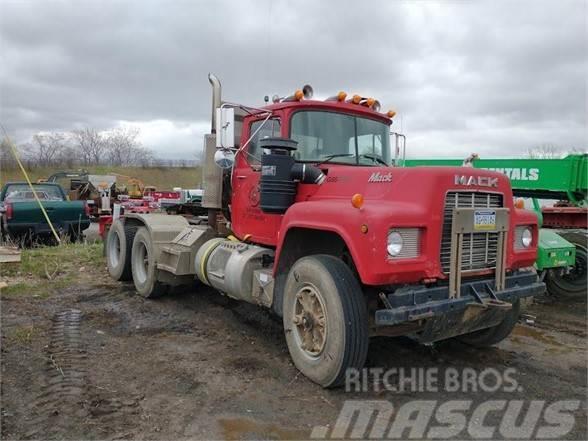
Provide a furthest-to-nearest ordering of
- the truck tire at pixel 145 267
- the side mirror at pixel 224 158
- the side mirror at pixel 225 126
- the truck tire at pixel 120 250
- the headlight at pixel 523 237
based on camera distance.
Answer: the truck tire at pixel 120 250 → the truck tire at pixel 145 267 → the side mirror at pixel 224 158 → the side mirror at pixel 225 126 → the headlight at pixel 523 237

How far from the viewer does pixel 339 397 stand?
4.15 metres

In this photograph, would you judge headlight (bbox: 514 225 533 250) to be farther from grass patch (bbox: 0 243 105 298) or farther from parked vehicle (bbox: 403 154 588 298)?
grass patch (bbox: 0 243 105 298)

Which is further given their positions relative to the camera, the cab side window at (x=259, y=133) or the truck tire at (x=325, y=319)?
the cab side window at (x=259, y=133)

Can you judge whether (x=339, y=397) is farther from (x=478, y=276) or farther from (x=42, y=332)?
(x=42, y=332)

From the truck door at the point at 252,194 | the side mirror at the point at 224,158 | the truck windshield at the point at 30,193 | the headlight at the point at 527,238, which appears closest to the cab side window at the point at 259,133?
the truck door at the point at 252,194

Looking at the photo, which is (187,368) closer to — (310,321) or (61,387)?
(61,387)

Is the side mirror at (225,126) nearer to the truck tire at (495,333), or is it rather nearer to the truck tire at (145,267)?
the truck tire at (145,267)

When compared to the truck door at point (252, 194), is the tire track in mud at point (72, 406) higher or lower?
lower

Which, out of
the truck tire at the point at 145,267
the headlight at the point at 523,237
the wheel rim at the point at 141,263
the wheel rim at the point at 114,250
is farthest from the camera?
the wheel rim at the point at 114,250

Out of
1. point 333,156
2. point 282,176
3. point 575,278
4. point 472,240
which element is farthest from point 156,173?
point 472,240

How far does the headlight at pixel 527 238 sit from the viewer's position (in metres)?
4.90

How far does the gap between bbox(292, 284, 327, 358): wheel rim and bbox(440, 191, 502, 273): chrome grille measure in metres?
1.08

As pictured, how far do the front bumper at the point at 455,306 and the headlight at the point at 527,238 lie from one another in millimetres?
309

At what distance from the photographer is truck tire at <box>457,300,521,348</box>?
16.6 ft
